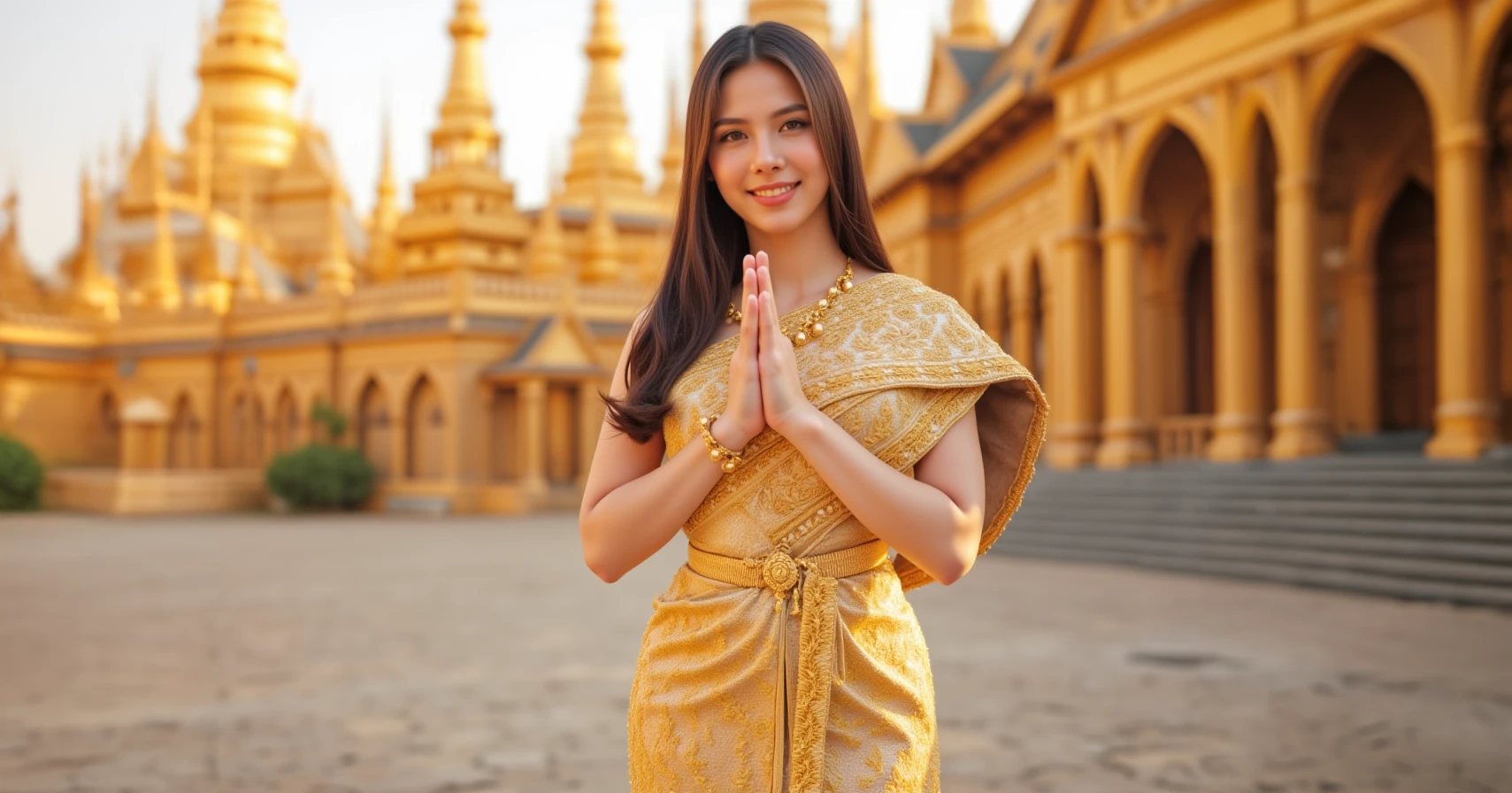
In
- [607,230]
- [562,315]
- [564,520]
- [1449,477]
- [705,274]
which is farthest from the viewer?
[607,230]

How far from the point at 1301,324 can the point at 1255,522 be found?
98.2 inches

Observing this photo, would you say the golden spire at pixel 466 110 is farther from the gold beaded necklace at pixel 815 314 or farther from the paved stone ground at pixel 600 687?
the gold beaded necklace at pixel 815 314

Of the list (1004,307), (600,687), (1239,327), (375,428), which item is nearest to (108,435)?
(375,428)

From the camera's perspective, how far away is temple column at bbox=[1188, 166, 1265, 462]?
13.6 metres

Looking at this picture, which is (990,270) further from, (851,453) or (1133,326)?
(851,453)

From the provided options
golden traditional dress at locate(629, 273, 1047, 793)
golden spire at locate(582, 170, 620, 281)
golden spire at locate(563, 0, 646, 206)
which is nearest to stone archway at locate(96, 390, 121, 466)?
golden spire at locate(582, 170, 620, 281)

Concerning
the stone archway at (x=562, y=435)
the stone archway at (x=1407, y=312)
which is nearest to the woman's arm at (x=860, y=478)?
the stone archway at (x=1407, y=312)

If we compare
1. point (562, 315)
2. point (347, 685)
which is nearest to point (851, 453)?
point (347, 685)

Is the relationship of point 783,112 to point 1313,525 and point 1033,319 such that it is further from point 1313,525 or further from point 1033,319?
point 1033,319

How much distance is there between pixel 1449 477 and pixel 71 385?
33351 mm

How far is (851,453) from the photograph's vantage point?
5.62 feet

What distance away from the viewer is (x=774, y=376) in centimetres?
173

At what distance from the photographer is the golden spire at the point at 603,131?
136ft

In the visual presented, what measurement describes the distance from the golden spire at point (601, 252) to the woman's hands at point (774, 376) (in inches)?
1321
